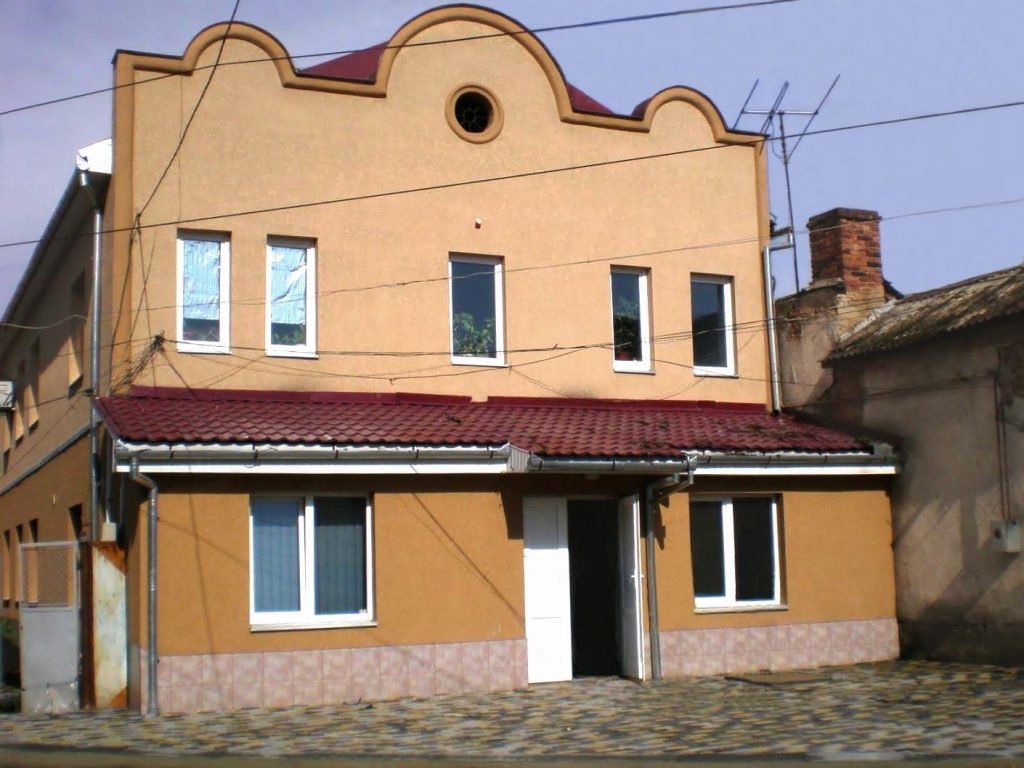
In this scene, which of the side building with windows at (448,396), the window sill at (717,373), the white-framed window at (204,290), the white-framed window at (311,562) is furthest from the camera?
the window sill at (717,373)

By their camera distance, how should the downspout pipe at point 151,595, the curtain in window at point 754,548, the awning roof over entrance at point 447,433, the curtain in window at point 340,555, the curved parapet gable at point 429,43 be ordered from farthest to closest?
the curtain in window at point 754,548
the curved parapet gable at point 429,43
the curtain in window at point 340,555
the awning roof over entrance at point 447,433
the downspout pipe at point 151,595

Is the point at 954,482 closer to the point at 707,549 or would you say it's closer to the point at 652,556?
the point at 707,549

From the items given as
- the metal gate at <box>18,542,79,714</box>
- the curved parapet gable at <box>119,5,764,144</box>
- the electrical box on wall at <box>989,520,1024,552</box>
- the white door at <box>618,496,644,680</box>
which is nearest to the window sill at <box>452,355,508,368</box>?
the white door at <box>618,496,644,680</box>

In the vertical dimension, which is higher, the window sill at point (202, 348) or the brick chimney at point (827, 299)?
the brick chimney at point (827, 299)

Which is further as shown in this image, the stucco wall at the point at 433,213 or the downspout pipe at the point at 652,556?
the downspout pipe at the point at 652,556

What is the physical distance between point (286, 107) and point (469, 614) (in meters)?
6.75

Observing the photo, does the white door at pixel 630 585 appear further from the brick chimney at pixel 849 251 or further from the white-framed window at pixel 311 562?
the brick chimney at pixel 849 251

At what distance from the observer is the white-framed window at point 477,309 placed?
55.9ft

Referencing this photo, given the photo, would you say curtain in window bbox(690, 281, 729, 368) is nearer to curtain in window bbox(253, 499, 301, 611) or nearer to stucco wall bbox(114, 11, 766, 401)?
stucco wall bbox(114, 11, 766, 401)

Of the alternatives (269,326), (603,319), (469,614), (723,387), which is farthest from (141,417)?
(723,387)

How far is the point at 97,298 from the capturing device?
1585cm

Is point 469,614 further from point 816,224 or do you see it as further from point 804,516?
point 816,224

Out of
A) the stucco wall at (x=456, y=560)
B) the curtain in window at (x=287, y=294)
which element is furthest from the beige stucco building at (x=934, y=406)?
the curtain in window at (x=287, y=294)

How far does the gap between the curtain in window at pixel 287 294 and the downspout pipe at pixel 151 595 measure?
3.19 meters
